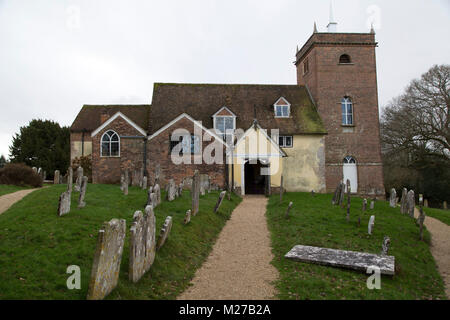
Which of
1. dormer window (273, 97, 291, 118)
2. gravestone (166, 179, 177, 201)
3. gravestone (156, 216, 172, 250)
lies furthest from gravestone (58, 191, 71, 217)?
dormer window (273, 97, 291, 118)

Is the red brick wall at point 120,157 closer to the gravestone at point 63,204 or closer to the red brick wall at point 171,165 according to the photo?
the red brick wall at point 171,165

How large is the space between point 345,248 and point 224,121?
18.2m

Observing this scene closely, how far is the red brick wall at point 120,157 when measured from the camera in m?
26.4

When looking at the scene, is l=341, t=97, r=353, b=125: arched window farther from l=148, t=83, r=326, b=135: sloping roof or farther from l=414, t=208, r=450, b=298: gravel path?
l=414, t=208, r=450, b=298: gravel path

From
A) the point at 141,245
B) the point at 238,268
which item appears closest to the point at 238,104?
the point at 238,268

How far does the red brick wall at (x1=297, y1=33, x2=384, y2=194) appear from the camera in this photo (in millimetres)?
31062

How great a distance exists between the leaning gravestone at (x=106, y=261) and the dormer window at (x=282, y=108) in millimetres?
24476

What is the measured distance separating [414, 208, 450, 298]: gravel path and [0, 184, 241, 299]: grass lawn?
7.04m

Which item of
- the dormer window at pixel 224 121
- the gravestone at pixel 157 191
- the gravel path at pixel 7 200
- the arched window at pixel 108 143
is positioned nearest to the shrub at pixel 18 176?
the gravel path at pixel 7 200

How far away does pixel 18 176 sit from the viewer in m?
22.9

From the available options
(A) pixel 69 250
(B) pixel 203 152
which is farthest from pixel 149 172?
(A) pixel 69 250

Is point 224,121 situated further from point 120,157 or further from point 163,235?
point 163,235
